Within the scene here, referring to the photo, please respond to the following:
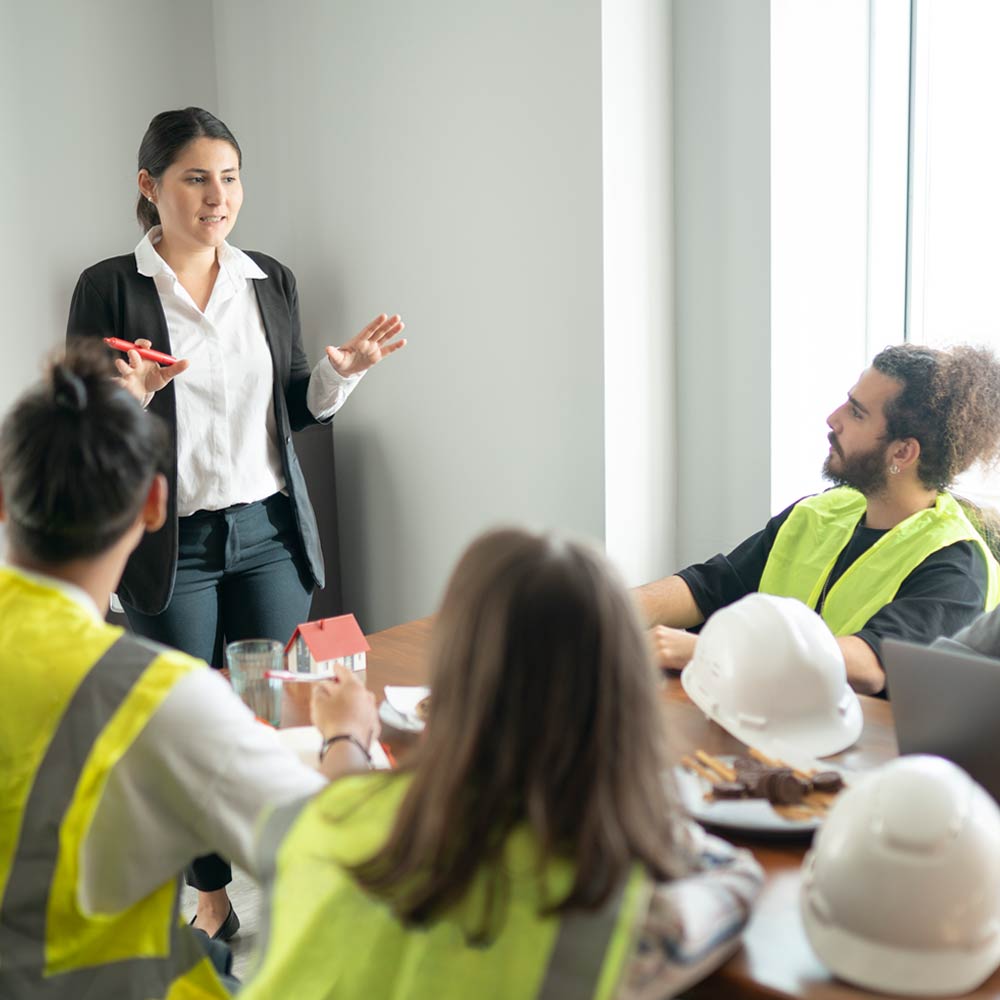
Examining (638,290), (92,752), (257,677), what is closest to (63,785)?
(92,752)

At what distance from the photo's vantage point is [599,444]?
286 cm

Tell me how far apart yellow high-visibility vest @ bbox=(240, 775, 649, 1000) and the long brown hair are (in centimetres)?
1

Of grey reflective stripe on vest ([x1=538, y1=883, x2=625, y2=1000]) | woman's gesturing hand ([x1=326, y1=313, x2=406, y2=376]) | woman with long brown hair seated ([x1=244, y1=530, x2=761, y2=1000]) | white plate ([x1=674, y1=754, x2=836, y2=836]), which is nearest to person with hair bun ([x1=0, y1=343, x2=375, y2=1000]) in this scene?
woman with long brown hair seated ([x1=244, y1=530, x2=761, y2=1000])

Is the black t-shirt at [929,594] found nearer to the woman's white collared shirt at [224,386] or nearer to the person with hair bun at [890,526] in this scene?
the person with hair bun at [890,526]

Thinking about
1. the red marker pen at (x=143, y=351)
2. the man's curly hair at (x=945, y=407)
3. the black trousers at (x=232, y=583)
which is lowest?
the black trousers at (x=232, y=583)

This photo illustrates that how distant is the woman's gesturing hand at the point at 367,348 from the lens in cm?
247

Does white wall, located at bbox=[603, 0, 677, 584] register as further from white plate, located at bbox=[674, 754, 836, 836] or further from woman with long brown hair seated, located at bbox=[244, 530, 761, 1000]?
woman with long brown hair seated, located at bbox=[244, 530, 761, 1000]

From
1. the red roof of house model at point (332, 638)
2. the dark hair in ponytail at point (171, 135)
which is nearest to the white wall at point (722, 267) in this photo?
the dark hair in ponytail at point (171, 135)

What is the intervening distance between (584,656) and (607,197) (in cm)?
208

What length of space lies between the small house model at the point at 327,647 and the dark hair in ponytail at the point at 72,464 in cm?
66

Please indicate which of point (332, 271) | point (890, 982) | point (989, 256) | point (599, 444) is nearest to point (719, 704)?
point (890, 982)

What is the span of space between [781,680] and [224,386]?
1474mm

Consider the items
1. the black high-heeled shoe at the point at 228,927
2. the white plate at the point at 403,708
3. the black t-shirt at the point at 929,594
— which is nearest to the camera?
the white plate at the point at 403,708

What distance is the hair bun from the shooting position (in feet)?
3.59
